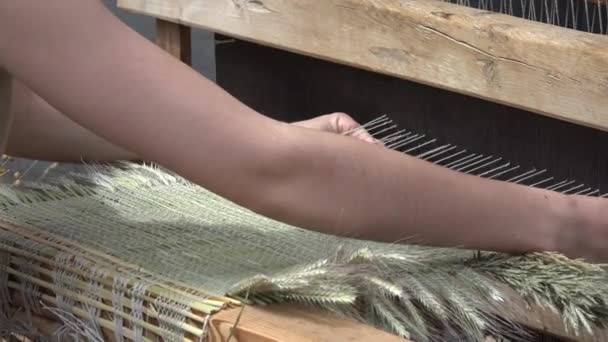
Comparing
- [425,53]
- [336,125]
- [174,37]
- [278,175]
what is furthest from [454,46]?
[174,37]

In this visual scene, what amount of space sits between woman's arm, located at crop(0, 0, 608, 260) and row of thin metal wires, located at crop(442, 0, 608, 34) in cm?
48

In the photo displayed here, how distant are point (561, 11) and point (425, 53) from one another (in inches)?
8.8

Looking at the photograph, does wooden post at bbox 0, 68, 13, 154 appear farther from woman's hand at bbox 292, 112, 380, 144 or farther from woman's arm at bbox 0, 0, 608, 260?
woman's hand at bbox 292, 112, 380, 144

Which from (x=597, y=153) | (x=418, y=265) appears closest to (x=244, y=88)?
(x=597, y=153)

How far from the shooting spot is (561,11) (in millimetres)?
1444

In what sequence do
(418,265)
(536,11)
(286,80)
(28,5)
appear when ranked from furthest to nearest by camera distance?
(286,80), (536,11), (418,265), (28,5)

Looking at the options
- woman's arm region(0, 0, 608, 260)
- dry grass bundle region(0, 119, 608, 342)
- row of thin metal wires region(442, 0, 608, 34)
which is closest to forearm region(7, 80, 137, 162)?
dry grass bundle region(0, 119, 608, 342)

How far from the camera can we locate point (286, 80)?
69.7 inches

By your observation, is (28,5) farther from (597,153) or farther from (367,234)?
(597,153)

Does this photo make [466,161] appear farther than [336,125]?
Yes

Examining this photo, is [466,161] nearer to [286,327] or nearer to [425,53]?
[425,53]

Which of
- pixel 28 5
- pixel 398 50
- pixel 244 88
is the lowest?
pixel 244 88

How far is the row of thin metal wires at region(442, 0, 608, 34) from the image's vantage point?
1396 millimetres

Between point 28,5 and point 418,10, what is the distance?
1.83ft
